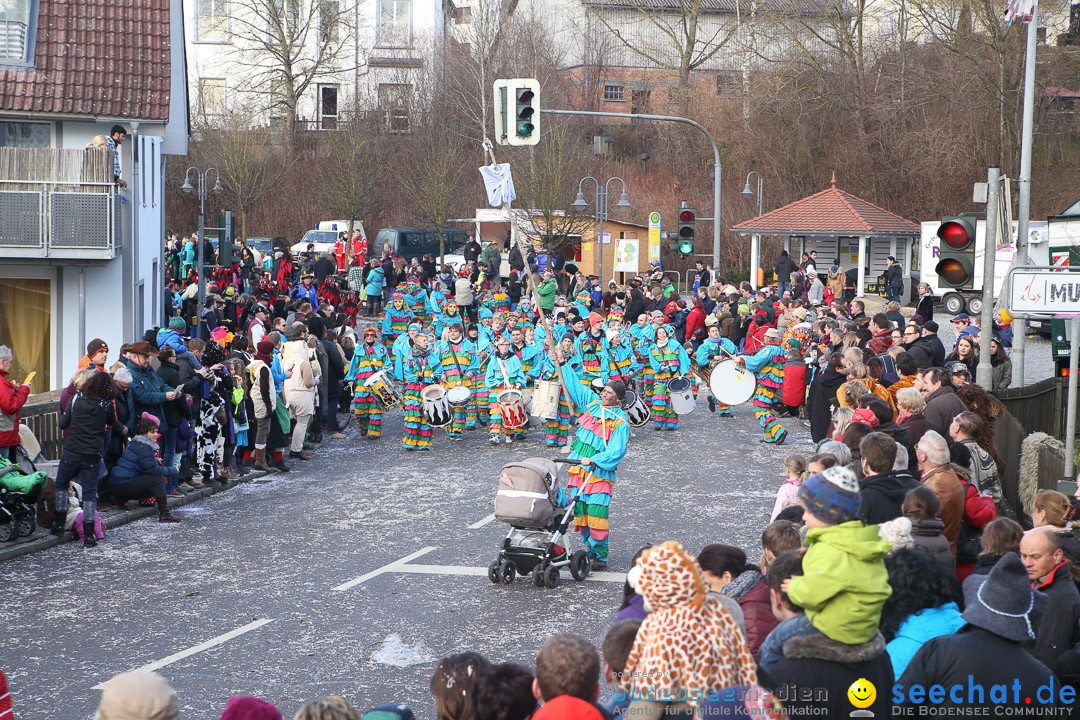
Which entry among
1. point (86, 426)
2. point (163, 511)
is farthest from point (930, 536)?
point (163, 511)

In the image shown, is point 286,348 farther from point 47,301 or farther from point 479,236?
point 479,236

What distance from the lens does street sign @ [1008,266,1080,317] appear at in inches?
353

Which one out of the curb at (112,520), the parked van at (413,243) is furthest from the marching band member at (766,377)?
the parked van at (413,243)

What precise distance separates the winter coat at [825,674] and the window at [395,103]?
5606cm

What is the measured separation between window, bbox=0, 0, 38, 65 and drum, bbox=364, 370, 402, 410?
9.90 metres

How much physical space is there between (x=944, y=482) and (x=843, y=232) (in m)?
32.9

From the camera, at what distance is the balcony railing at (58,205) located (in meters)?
21.2

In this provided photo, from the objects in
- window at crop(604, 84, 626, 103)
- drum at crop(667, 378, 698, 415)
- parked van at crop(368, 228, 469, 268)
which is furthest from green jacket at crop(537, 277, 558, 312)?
window at crop(604, 84, 626, 103)

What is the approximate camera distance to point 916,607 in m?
A: 5.85

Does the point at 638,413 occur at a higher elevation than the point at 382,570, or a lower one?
higher

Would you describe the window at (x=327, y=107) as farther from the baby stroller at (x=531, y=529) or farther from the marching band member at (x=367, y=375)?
the baby stroller at (x=531, y=529)

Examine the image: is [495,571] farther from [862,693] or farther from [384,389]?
[384,389]

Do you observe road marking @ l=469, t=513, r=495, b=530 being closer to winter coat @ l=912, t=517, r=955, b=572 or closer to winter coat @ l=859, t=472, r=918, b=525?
winter coat @ l=859, t=472, r=918, b=525

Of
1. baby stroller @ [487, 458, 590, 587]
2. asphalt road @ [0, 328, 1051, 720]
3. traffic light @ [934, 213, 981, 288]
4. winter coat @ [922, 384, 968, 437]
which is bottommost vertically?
asphalt road @ [0, 328, 1051, 720]
